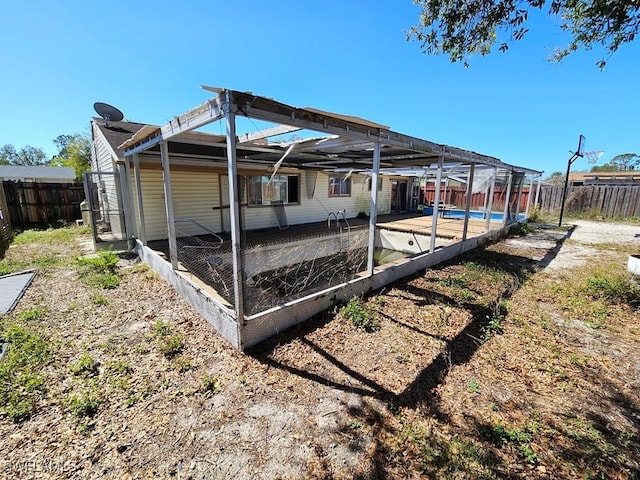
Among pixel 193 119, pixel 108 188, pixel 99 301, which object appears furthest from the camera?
pixel 108 188

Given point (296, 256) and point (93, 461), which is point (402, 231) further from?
point (93, 461)

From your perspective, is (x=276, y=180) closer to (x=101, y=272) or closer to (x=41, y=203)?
(x=101, y=272)

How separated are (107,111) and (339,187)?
7.82 metres

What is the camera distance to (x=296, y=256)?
252 inches

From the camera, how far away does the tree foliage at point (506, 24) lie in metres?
2.84

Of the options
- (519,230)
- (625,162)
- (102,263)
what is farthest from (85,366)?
(625,162)

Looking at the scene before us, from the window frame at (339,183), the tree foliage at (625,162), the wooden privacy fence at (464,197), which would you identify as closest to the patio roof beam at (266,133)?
the window frame at (339,183)

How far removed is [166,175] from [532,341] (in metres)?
5.16

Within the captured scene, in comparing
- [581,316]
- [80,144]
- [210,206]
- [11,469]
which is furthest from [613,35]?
[80,144]

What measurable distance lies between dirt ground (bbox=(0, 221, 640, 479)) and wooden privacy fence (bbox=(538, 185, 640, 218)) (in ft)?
50.4

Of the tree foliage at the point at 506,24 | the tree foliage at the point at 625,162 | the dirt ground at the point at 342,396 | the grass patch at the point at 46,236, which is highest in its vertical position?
the tree foliage at the point at 625,162

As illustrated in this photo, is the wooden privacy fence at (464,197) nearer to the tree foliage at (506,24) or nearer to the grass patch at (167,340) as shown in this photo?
Result: the tree foliage at (506,24)

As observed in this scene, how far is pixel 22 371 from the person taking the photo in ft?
8.28

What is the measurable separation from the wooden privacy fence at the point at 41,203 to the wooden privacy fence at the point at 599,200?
24.2m
